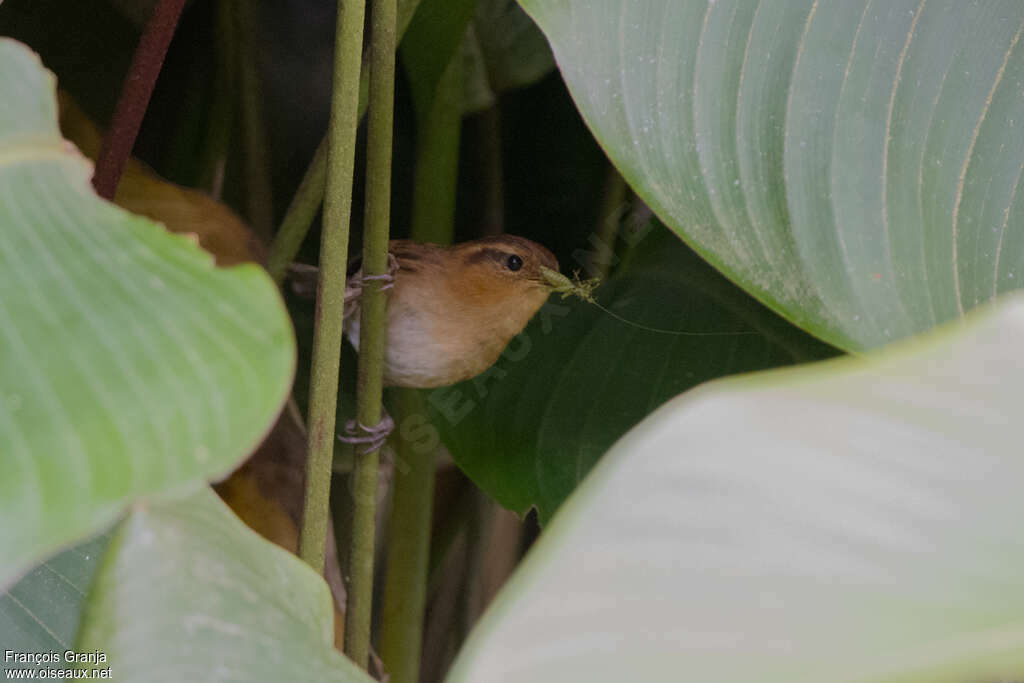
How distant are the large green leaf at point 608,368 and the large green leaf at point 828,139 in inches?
11.5

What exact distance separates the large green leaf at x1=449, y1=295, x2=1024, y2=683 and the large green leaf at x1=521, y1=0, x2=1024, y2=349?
1.10ft

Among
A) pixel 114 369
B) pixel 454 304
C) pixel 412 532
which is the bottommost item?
pixel 412 532

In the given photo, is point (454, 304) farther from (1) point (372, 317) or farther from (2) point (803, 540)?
(2) point (803, 540)

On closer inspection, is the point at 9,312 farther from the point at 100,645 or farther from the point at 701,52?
the point at 701,52

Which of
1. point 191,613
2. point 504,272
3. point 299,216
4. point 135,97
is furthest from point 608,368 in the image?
point 191,613

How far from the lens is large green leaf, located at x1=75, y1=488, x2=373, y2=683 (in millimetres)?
359

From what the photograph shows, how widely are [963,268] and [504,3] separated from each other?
0.73 metres

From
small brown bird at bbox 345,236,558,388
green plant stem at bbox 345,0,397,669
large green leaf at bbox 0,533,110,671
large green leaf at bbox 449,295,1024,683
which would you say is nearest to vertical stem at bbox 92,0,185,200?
green plant stem at bbox 345,0,397,669

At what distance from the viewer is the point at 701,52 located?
2.03 ft

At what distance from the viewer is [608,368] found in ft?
3.29

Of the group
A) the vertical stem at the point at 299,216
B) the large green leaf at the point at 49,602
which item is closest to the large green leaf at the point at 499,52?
the vertical stem at the point at 299,216

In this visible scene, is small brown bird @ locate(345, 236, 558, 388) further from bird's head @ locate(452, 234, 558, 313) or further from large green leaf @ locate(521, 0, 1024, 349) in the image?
large green leaf @ locate(521, 0, 1024, 349)

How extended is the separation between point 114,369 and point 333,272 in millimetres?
306

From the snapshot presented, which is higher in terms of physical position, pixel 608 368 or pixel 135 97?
pixel 135 97
